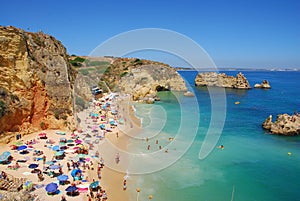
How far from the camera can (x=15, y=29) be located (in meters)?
16.6

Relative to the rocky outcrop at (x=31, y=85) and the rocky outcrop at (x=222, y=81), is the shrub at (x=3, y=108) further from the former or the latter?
the rocky outcrop at (x=222, y=81)

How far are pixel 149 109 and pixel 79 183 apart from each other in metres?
21.7

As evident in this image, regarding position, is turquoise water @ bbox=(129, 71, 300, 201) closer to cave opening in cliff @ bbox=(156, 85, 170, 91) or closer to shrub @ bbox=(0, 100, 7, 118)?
shrub @ bbox=(0, 100, 7, 118)

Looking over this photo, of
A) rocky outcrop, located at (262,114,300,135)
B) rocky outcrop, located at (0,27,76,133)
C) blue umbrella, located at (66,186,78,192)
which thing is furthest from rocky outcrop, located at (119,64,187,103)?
blue umbrella, located at (66,186,78,192)

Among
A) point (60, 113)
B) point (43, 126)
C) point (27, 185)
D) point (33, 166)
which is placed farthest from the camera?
point (60, 113)

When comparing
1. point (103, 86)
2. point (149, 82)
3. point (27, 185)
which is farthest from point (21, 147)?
point (149, 82)

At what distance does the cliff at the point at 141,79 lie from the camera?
40844 mm

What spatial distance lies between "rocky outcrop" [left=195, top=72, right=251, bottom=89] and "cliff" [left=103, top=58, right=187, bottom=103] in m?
15.8

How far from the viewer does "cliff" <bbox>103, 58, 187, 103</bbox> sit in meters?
40.8

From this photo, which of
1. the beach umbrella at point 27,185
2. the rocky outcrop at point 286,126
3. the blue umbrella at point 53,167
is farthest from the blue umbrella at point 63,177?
the rocky outcrop at point 286,126

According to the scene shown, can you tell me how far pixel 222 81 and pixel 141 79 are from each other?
100ft

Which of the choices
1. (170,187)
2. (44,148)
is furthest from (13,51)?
(170,187)

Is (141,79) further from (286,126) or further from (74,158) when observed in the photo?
(74,158)

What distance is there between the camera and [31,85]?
16766 mm
